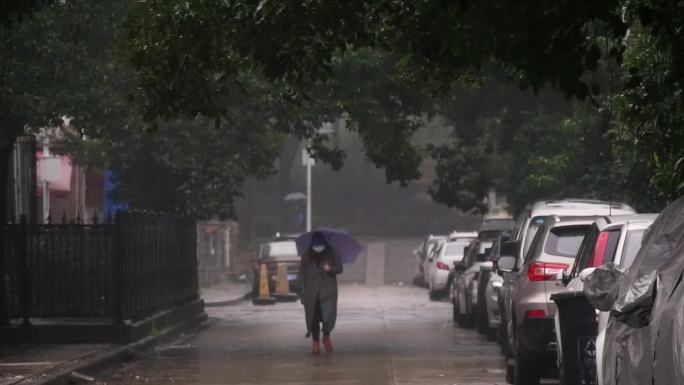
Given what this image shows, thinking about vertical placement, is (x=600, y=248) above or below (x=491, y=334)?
above

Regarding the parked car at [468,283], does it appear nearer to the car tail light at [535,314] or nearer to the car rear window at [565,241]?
the car rear window at [565,241]

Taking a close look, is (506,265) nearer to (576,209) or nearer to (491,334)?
(576,209)

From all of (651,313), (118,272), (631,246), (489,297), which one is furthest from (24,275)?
(651,313)

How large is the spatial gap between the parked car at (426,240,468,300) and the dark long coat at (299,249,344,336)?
18.2 meters

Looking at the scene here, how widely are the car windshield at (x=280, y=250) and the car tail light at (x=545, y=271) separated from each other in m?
28.0

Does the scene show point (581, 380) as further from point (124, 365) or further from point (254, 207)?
point (254, 207)

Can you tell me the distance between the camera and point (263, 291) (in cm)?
4219

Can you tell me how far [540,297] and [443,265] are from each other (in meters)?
26.2

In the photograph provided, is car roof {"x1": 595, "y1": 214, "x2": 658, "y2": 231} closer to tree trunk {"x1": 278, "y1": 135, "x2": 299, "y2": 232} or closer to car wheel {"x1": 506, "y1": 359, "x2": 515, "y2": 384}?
car wheel {"x1": 506, "y1": 359, "x2": 515, "y2": 384}

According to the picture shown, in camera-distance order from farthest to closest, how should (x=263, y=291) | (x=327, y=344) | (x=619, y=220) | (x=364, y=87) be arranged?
(x=263, y=291)
(x=364, y=87)
(x=327, y=344)
(x=619, y=220)

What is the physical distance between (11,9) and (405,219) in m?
64.1

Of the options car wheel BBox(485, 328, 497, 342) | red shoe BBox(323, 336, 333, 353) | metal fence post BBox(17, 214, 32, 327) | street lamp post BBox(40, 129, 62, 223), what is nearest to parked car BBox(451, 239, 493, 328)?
car wheel BBox(485, 328, 497, 342)

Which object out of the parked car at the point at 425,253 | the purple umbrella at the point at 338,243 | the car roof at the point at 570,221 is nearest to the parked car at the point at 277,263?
the parked car at the point at 425,253

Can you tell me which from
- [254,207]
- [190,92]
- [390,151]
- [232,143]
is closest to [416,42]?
[190,92]
